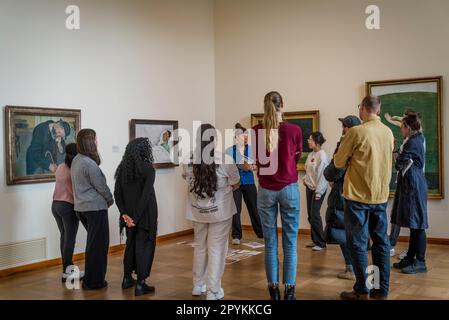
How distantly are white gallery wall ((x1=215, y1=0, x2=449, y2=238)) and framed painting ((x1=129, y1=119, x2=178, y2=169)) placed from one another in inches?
50.8

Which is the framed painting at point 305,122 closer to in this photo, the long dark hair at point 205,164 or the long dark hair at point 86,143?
the long dark hair at point 86,143

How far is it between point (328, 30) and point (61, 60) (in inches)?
157

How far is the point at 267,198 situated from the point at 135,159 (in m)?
1.30

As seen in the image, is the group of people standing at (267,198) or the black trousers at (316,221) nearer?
the group of people standing at (267,198)

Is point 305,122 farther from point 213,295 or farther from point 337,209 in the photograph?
point 213,295

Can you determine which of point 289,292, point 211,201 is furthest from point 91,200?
point 289,292

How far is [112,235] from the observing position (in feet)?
22.5

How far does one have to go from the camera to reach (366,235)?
164 inches

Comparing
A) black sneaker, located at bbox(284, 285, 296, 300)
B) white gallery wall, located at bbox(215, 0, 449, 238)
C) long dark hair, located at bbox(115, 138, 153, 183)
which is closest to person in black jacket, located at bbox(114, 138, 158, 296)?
long dark hair, located at bbox(115, 138, 153, 183)

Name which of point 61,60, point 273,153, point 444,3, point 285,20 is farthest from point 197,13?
point 273,153

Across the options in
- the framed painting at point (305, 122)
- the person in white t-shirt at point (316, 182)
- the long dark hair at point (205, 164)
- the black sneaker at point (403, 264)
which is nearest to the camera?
the long dark hair at point (205, 164)

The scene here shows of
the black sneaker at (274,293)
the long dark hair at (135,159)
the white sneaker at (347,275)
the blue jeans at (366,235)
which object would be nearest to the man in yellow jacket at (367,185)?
the blue jeans at (366,235)

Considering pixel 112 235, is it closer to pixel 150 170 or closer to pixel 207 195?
pixel 150 170

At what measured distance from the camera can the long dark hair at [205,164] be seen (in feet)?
13.6
